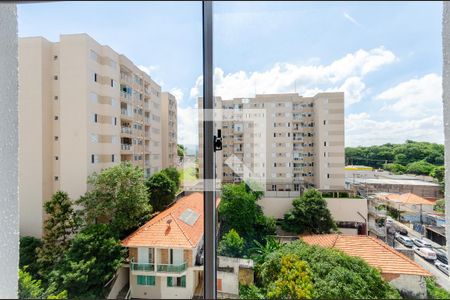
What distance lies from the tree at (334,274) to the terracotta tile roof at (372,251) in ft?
0.09

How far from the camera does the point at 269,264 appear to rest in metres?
1.24

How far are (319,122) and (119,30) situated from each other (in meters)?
1.24

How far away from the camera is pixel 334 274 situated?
1.19 m

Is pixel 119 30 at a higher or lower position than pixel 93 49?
higher

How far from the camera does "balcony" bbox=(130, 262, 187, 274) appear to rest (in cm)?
127

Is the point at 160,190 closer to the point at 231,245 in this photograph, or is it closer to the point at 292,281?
the point at 231,245

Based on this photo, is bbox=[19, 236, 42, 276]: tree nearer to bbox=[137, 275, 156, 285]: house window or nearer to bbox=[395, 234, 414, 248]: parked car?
bbox=[137, 275, 156, 285]: house window

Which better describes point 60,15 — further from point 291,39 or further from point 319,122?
point 319,122

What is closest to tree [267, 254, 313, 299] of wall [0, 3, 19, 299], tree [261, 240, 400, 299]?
tree [261, 240, 400, 299]

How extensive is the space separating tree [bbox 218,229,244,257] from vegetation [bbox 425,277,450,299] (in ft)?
3.11

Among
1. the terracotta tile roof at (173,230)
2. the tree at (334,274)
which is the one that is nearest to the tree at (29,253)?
the terracotta tile roof at (173,230)

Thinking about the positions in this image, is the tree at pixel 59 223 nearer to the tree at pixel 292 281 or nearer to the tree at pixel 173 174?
the tree at pixel 173 174

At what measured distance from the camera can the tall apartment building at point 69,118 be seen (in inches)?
51.6

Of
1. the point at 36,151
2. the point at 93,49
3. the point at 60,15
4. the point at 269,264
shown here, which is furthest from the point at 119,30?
the point at 269,264
